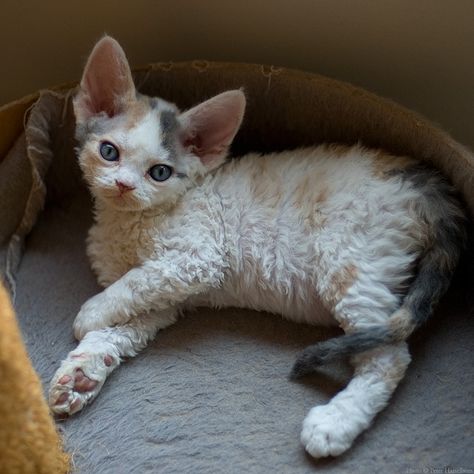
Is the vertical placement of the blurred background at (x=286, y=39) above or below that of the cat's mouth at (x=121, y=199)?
above

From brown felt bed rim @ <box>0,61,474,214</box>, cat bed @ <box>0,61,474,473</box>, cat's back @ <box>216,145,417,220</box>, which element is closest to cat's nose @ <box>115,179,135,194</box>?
cat's back @ <box>216,145,417,220</box>

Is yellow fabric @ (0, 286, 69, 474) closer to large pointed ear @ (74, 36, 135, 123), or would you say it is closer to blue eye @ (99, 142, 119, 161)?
blue eye @ (99, 142, 119, 161)

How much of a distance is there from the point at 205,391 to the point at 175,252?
1.12 feet

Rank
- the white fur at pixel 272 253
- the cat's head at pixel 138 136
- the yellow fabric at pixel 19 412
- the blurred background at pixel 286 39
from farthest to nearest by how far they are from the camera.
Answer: the blurred background at pixel 286 39, the cat's head at pixel 138 136, the white fur at pixel 272 253, the yellow fabric at pixel 19 412

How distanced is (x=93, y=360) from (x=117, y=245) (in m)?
0.31

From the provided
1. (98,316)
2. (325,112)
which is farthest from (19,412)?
(325,112)

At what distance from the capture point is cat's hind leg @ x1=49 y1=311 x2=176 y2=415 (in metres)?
1.49

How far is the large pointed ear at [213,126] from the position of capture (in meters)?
1.59

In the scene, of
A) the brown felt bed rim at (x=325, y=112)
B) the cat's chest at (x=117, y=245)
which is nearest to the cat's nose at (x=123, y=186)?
the cat's chest at (x=117, y=245)

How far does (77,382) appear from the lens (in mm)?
1505

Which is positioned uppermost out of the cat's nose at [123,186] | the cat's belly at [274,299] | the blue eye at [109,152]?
the blue eye at [109,152]

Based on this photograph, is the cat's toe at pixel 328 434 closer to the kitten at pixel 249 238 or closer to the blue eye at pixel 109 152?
the kitten at pixel 249 238

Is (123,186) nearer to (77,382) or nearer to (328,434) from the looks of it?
(77,382)

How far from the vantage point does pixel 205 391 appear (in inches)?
61.4
